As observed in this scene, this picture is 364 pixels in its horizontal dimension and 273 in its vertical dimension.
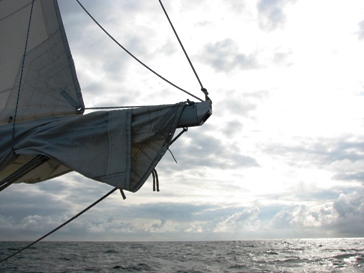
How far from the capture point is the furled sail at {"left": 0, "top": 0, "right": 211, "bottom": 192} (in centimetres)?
520

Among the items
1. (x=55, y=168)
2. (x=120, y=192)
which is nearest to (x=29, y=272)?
(x=55, y=168)

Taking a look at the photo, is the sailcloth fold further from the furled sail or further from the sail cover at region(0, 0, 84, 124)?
the sail cover at region(0, 0, 84, 124)

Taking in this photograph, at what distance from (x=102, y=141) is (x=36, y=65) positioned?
1834 mm

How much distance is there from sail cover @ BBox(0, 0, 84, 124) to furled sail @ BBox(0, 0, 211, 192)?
0.01 m

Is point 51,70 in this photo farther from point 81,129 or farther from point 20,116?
point 81,129

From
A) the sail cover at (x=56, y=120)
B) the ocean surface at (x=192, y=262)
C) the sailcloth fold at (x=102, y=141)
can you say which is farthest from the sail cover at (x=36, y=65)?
the ocean surface at (x=192, y=262)

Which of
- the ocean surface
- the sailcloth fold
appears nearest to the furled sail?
the sailcloth fold

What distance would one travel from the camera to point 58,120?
5715 millimetres

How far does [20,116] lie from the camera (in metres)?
6.01

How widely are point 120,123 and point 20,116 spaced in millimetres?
1733

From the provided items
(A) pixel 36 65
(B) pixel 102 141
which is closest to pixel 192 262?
(A) pixel 36 65

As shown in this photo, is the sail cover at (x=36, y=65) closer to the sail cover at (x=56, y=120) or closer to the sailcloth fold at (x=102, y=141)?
the sail cover at (x=56, y=120)

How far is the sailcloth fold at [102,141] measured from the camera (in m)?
5.15

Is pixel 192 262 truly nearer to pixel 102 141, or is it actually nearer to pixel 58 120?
pixel 58 120
